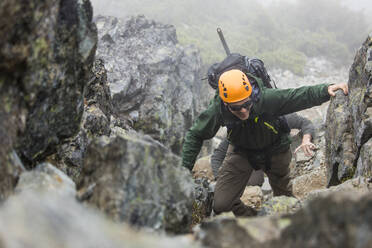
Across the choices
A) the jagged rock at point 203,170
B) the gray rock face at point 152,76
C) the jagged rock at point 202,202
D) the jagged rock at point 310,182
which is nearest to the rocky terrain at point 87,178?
the jagged rock at point 202,202

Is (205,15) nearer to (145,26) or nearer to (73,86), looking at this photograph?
(145,26)

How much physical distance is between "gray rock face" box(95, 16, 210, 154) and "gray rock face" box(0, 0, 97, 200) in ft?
34.3

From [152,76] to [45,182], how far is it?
15969 mm

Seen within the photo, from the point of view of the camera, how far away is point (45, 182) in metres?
Answer: 3.00

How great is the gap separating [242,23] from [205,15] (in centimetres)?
537

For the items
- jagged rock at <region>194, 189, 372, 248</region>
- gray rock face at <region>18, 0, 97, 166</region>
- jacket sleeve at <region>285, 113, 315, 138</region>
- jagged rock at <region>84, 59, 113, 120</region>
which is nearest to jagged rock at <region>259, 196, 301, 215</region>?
jagged rock at <region>194, 189, 372, 248</region>

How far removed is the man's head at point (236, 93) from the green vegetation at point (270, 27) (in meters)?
24.9

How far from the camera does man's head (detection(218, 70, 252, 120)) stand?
5609 millimetres

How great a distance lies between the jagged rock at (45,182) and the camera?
2.87m

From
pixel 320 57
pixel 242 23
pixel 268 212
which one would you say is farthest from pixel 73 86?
pixel 242 23

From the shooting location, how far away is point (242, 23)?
137ft

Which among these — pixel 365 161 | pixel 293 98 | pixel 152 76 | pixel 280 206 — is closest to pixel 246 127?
pixel 293 98

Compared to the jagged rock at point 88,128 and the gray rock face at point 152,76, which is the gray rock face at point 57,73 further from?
the gray rock face at point 152,76

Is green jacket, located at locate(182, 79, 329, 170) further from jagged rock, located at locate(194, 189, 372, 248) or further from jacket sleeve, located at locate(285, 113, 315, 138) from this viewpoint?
jagged rock, located at locate(194, 189, 372, 248)
